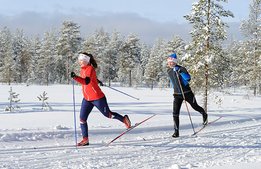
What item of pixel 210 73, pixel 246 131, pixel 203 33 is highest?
pixel 203 33

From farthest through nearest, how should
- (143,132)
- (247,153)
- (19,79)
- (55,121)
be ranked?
(19,79) < (55,121) < (143,132) < (247,153)

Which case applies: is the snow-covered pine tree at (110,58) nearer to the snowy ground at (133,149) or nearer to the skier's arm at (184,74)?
the snowy ground at (133,149)

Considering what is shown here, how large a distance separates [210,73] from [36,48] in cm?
6995

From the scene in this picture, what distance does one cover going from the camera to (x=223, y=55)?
22.2m

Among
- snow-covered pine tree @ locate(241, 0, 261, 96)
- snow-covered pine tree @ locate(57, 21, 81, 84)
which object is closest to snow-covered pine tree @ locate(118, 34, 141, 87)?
snow-covered pine tree @ locate(57, 21, 81, 84)

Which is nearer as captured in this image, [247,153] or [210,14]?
[247,153]

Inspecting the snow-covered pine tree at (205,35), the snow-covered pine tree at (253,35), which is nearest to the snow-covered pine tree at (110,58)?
the snow-covered pine tree at (253,35)

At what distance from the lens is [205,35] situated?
2131 centimetres

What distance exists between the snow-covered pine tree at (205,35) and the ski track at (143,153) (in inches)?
435

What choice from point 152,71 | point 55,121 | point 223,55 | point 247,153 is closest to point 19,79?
point 152,71

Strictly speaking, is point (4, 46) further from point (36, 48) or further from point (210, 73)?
point (210, 73)

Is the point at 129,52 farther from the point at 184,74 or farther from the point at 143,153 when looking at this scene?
the point at 143,153

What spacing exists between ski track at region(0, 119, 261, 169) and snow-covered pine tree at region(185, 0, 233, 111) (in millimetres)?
11055

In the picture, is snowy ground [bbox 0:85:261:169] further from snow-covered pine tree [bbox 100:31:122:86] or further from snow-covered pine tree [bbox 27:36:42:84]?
snow-covered pine tree [bbox 100:31:122:86]
